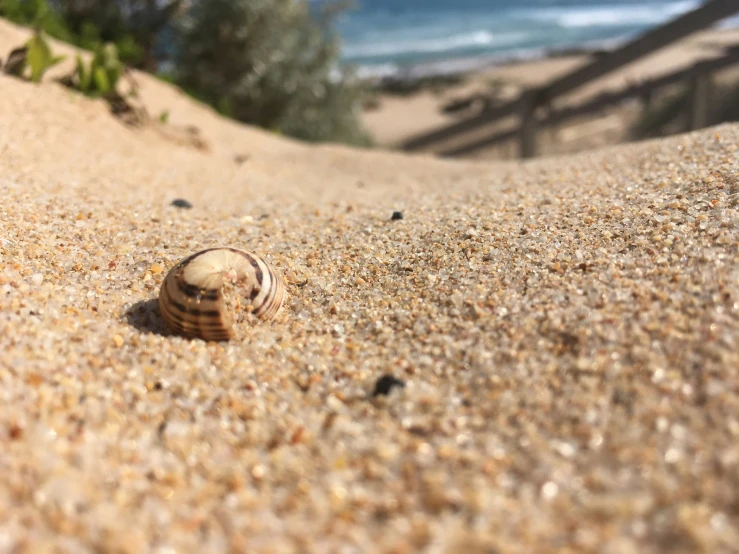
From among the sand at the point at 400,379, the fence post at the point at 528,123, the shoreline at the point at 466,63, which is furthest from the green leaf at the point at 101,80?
the shoreline at the point at 466,63

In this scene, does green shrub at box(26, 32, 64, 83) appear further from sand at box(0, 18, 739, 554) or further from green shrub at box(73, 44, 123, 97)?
sand at box(0, 18, 739, 554)

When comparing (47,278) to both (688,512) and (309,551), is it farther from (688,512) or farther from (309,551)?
(688,512)

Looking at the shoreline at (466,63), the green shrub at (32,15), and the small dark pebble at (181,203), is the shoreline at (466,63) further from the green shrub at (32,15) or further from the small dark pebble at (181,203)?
the small dark pebble at (181,203)

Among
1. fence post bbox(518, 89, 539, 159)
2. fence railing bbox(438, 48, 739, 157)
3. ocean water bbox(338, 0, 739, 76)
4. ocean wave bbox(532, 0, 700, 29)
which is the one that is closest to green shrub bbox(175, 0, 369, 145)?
fence post bbox(518, 89, 539, 159)

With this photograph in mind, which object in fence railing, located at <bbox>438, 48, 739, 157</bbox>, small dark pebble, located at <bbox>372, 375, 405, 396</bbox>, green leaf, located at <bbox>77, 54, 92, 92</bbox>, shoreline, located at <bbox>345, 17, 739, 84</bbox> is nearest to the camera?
small dark pebble, located at <bbox>372, 375, 405, 396</bbox>

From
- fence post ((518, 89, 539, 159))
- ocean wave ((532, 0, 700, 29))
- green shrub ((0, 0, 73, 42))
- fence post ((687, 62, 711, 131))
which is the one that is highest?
ocean wave ((532, 0, 700, 29))

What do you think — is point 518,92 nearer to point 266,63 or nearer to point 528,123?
point 528,123

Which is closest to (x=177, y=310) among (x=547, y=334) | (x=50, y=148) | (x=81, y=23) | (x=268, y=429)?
(x=268, y=429)
